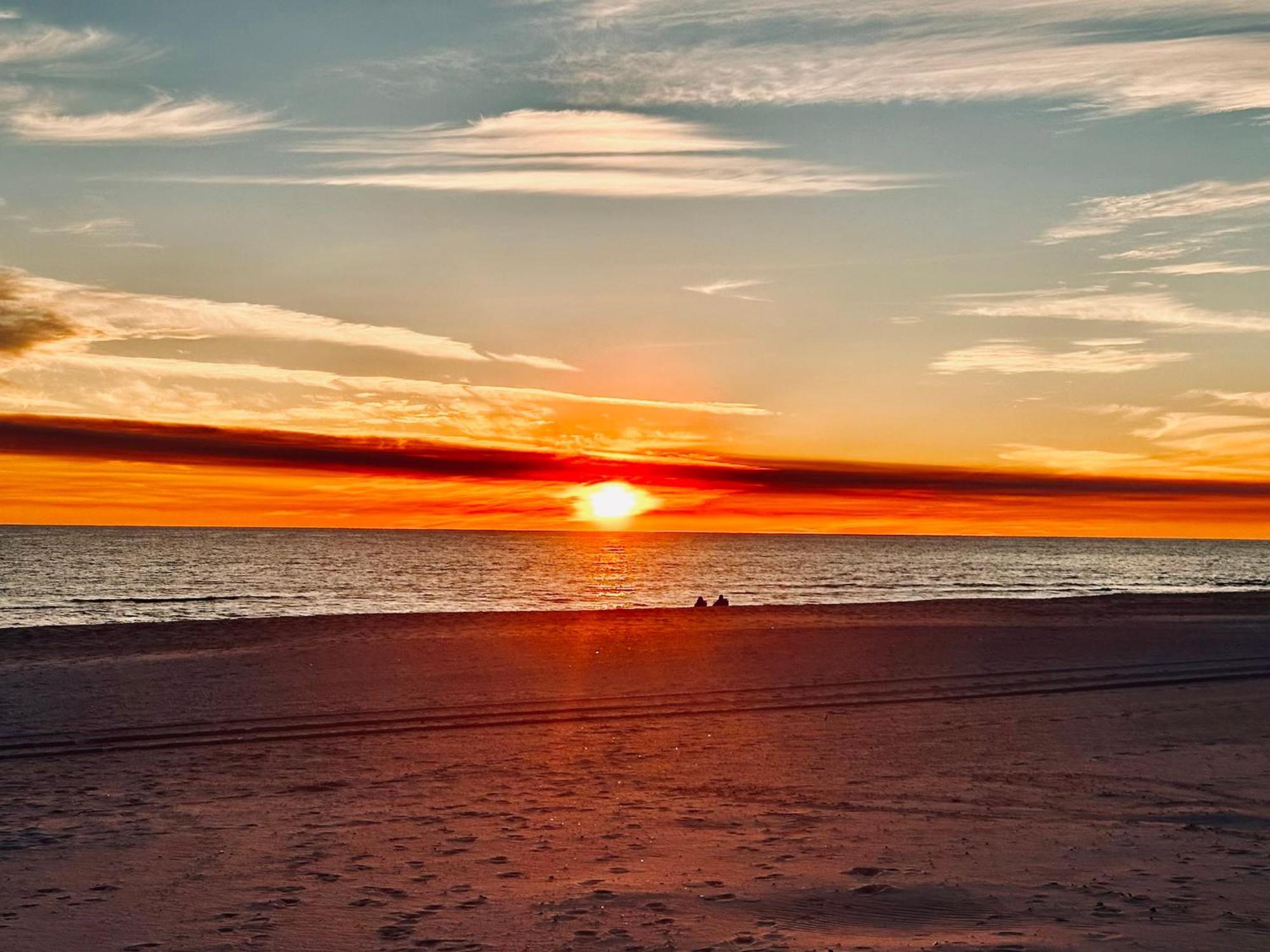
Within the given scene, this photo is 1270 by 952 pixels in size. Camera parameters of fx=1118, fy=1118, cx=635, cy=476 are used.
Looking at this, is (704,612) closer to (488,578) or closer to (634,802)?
(634,802)

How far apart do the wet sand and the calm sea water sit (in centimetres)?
2875

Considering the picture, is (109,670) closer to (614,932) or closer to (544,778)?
(544,778)

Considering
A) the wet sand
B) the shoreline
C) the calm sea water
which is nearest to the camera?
the wet sand

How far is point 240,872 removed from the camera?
8.62 meters

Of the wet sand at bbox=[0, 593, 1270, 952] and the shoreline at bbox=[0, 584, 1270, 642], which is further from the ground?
the wet sand at bbox=[0, 593, 1270, 952]

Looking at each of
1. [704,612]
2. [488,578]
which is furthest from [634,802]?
[488,578]

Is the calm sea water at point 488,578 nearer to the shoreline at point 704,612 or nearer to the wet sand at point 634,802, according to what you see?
the shoreline at point 704,612

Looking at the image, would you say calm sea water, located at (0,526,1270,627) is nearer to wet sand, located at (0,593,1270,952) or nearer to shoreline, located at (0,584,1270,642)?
shoreline, located at (0,584,1270,642)

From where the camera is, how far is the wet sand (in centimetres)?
739

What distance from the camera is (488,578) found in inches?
3174

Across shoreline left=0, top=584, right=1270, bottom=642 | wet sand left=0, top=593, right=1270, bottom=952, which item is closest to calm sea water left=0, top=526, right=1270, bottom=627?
shoreline left=0, top=584, right=1270, bottom=642

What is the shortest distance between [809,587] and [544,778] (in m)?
61.7

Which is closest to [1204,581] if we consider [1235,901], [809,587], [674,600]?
[809,587]

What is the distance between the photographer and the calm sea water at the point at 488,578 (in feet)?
175
